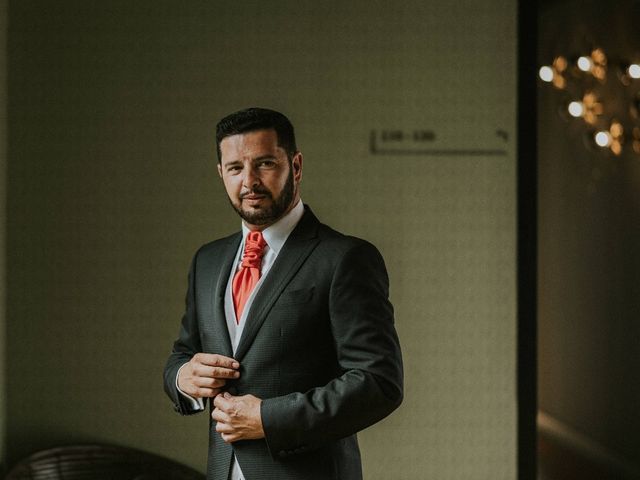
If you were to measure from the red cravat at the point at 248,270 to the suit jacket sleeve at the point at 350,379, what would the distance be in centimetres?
17

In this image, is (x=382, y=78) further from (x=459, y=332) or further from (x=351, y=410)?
(x=351, y=410)

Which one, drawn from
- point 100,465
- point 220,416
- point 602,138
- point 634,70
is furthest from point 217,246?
point 602,138

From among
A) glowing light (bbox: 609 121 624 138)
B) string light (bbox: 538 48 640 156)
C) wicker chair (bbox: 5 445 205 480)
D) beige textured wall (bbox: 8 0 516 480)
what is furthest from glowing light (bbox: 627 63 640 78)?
wicker chair (bbox: 5 445 205 480)

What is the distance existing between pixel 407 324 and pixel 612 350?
6.53ft

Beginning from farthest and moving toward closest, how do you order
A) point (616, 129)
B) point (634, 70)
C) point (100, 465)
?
1. point (616, 129)
2. point (634, 70)
3. point (100, 465)

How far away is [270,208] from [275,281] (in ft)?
0.47

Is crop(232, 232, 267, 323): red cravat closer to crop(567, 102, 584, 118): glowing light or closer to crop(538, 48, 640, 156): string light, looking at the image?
crop(538, 48, 640, 156): string light

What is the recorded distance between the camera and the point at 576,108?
4750mm

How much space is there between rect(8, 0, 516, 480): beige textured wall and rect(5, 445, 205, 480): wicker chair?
11cm

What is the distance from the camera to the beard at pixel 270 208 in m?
1.56

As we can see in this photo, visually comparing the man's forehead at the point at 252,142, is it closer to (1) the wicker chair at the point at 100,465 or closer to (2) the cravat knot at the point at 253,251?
(2) the cravat knot at the point at 253,251

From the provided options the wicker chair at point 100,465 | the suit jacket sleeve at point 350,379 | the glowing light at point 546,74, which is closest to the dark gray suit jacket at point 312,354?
the suit jacket sleeve at point 350,379

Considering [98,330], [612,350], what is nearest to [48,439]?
[98,330]

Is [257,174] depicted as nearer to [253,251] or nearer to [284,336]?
[253,251]
